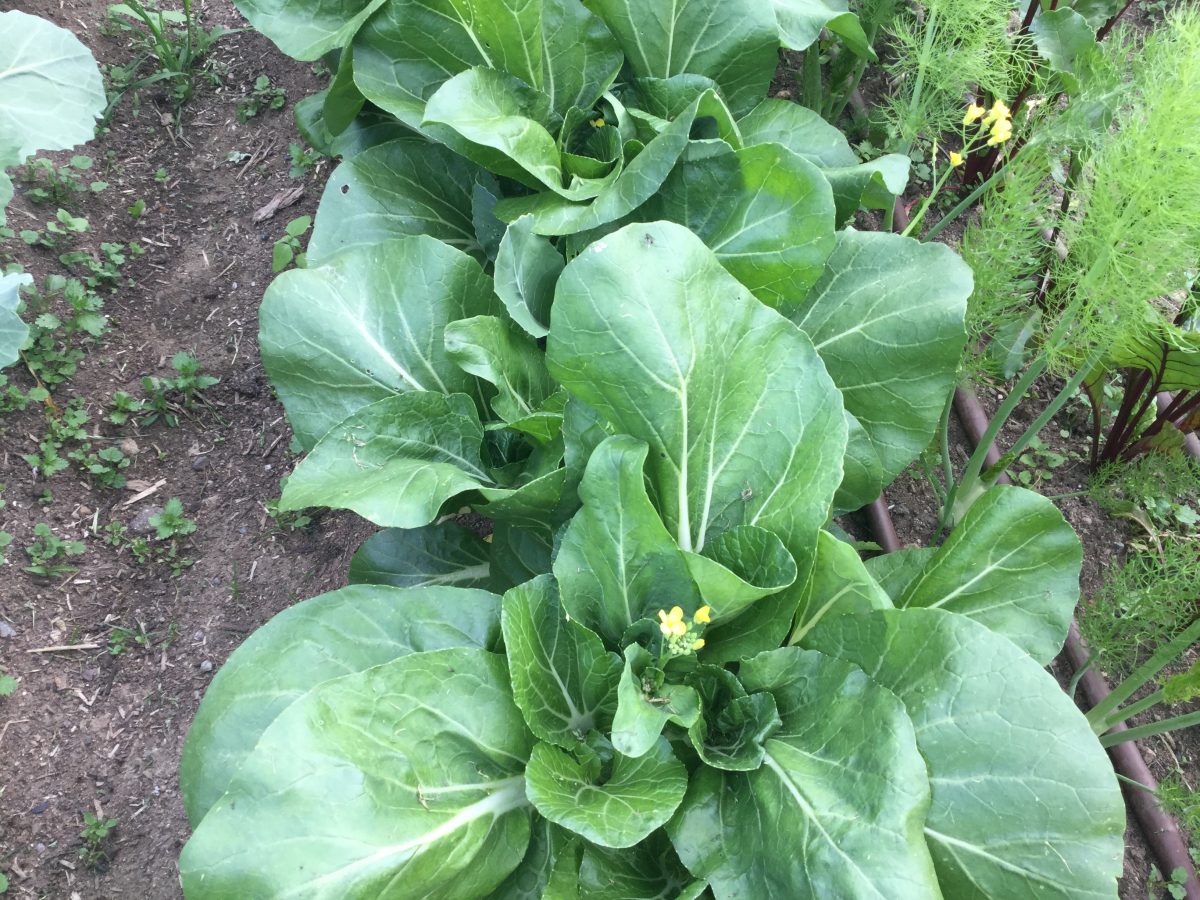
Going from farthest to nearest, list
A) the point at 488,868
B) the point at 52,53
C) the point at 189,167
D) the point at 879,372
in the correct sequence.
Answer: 1. the point at 189,167
2. the point at 52,53
3. the point at 879,372
4. the point at 488,868

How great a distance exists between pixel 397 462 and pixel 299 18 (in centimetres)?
125

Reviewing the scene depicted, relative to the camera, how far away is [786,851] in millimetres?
1325

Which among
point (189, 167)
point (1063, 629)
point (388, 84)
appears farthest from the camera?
point (189, 167)

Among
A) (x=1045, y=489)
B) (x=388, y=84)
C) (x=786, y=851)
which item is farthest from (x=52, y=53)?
(x=1045, y=489)

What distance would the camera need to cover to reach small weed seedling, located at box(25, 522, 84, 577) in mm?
2285

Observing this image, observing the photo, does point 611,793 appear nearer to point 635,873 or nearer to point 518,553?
point 635,873

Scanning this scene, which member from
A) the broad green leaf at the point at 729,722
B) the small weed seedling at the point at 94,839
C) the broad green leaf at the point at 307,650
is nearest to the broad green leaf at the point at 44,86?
the broad green leaf at the point at 307,650

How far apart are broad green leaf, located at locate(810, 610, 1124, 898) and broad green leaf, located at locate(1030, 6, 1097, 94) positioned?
1.69 meters

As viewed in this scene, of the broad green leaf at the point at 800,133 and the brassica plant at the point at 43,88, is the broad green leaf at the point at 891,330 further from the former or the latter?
the brassica plant at the point at 43,88

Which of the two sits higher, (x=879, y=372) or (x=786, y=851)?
(x=879, y=372)

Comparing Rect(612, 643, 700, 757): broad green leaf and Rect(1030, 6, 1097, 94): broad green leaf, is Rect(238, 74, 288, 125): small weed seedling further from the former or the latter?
Rect(612, 643, 700, 757): broad green leaf

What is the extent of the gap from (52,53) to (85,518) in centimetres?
121

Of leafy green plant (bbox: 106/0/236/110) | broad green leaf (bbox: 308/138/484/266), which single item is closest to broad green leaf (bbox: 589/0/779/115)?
broad green leaf (bbox: 308/138/484/266)

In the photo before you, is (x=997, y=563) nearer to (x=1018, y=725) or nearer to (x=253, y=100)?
(x=1018, y=725)
